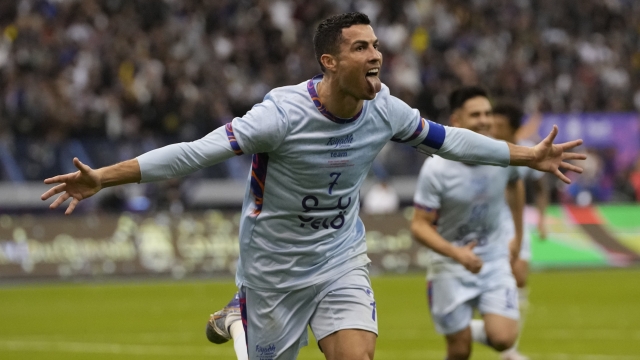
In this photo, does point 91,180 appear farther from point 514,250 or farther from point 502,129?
point 502,129

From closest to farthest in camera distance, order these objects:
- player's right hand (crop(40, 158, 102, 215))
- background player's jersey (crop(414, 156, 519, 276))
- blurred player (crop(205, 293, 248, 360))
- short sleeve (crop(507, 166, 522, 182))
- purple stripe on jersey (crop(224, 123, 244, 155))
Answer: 1. player's right hand (crop(40, 158, 102, 215))
2. purple stripe on jersey (crop(224, 123, 244, 155))
3. blurred player (crop(205, 293, 248, 360))
4. background player's jersey (crop(414, 156, 519, 276))
5. short sleeve (crop(507, 166, 522, 182))

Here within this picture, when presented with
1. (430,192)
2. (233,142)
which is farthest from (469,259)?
(233,142)

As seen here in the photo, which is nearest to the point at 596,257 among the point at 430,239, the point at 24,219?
the point at 24,219

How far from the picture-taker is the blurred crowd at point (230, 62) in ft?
76.0

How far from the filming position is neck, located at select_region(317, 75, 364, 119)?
257 inches

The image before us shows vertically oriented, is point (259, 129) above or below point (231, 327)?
above

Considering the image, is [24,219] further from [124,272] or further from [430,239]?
[430,239]

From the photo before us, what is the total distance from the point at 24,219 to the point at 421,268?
285 inches

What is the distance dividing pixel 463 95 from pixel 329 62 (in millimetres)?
2752

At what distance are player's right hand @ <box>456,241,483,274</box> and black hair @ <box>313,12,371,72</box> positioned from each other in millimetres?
2425

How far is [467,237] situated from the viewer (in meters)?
9.20

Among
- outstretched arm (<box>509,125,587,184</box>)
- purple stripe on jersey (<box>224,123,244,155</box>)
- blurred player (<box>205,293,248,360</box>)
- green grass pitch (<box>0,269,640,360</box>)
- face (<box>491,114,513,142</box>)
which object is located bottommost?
green grass pitch (<box>0,269,640,360</box>)

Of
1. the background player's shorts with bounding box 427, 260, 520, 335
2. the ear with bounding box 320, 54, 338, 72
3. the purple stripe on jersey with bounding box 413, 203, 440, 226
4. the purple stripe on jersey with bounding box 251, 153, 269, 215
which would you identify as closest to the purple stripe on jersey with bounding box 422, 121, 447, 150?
the ear with bounding box 320, 54, 338, 72

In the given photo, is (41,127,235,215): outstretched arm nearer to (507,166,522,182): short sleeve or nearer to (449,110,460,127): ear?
(449,110,460,127): ear
